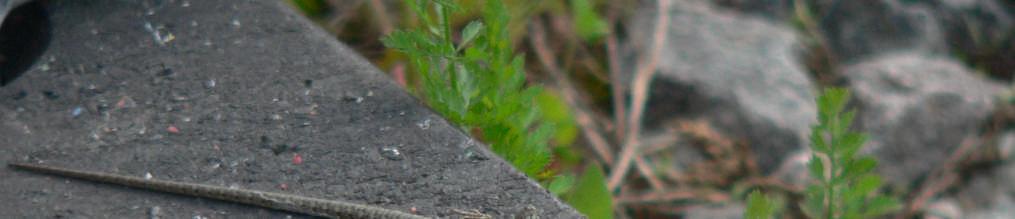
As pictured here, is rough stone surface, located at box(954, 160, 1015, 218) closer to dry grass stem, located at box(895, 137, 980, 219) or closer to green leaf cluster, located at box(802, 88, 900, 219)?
dry grass stem, located at box(895, 137, 980, 219)

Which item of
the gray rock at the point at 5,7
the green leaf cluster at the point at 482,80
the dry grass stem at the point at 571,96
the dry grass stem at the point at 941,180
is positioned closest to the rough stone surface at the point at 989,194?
the dry grass stem at the point at 941,180

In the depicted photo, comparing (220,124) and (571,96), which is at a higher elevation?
(571,96)

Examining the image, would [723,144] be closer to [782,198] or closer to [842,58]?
[782,198]

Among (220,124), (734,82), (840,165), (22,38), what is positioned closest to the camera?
(840,165)

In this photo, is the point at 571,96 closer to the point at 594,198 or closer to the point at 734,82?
the point at 734,82

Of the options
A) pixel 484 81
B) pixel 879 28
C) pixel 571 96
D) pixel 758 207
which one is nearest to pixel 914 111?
pixel 879 28
